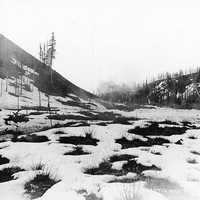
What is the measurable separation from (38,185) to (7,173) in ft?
4.89

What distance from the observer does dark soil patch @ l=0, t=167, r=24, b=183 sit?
710 cm

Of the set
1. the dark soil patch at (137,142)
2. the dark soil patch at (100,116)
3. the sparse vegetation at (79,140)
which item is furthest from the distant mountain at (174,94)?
the sparse vegetation at (79,140)

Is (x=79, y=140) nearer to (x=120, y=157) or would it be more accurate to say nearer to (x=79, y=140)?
(x=79, y=140)

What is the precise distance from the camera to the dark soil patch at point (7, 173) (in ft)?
23.3

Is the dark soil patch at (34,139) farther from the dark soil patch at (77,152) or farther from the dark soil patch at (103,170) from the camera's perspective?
the dark soil patch at (103,170)

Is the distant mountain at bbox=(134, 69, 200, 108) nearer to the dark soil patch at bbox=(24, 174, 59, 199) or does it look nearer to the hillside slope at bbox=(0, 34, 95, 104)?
the hillside slope at bbox=(0, 34, 95, 104)

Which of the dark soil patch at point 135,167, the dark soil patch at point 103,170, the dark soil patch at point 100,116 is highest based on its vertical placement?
the dark soil patch at point 100,116

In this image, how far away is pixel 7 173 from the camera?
7.58m

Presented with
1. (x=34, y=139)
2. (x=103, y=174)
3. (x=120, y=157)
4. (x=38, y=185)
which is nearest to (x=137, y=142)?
(x=120, y=157)

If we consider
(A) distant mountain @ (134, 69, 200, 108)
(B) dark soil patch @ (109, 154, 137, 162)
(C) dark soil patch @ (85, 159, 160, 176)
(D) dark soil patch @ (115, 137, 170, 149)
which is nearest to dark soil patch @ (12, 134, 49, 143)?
(D) dark soil patch @ (115, 137, 170, 149)

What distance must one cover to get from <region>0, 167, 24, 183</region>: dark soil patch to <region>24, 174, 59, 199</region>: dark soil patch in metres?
0.72

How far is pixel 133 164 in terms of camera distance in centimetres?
846

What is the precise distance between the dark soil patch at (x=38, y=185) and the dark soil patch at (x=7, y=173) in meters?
0.72

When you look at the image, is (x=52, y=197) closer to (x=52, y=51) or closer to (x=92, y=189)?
(x=92, y=189)
